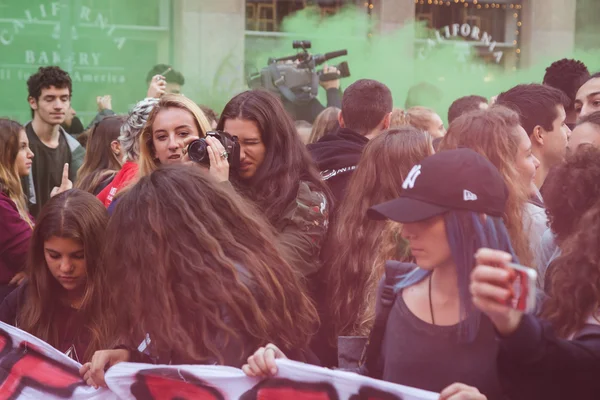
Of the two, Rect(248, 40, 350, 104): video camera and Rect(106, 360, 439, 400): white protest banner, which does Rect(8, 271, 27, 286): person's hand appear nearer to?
Rect(106, 360, 439, 400): white protest banner

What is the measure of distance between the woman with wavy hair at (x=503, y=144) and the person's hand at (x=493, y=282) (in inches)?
51.1

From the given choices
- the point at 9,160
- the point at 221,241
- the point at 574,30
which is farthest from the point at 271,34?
the point at 221,241

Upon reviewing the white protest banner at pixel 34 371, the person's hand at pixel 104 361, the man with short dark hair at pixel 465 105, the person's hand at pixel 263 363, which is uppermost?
the man with short dark hair at pixel 465 105

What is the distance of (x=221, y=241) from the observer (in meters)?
2.69

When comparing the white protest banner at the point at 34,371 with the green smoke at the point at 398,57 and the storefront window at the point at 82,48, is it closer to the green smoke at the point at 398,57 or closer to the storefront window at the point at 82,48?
the storefront window at the point at 82,48

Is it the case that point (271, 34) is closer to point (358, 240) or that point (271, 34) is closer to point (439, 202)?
point (358, 240)

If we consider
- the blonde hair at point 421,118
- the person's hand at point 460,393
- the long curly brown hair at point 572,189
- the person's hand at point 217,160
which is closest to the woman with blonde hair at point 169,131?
the person's hand at point 217,160

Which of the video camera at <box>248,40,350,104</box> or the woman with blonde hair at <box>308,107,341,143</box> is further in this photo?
the video camera at <box>248,40,350,104</box>

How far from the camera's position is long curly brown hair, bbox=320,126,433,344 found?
344 centimetres

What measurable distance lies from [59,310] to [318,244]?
998 millimetres

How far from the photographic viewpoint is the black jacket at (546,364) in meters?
1.98

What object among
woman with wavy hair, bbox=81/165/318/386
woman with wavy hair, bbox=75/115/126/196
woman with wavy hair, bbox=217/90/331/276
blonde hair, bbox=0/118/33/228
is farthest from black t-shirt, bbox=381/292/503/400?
woman with wavy hair, bbox=75/115/126/196

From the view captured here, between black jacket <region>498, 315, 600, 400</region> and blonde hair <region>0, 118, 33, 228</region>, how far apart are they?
3.12 m

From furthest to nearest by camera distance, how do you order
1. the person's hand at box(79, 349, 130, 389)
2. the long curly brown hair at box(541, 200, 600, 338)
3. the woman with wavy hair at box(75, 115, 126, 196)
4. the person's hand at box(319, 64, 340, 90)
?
1. the person's hand at box(319, 64, 340, 90)
2. the woman with wavy hair at box(75, 115, 126, 196)
3. the person's hand at box(79, 349, 130, 389)
4. the long curly brown hair at box(541, 200, 600, 338)
